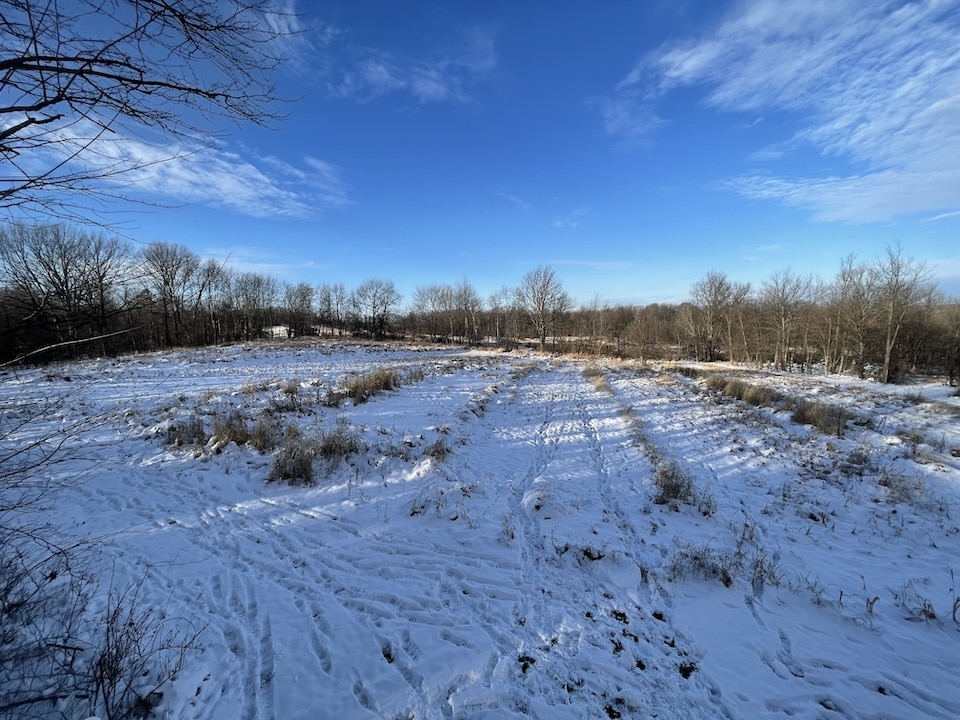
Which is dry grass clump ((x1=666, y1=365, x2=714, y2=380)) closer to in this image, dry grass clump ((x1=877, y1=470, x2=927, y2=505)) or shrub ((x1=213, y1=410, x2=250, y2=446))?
dry grass clump ((x1=877, y1=470, x2=927, y2=505))

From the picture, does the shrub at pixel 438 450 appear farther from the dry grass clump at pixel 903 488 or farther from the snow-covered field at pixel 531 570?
the dry grass clump at pixel 903 488

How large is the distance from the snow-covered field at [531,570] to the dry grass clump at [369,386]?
3.34m

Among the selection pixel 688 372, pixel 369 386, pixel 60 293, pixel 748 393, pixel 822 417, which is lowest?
pixel 688 372

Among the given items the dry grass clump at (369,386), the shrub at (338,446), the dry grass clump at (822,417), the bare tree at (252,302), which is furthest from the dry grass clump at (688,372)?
the bare tree at (252,302)

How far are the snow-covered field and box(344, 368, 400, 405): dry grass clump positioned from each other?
10.9 ft

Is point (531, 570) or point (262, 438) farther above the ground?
point (262, 438)

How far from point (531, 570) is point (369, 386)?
11.9 metres

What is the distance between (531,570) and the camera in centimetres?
498

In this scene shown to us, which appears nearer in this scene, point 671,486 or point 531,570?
point 531,570

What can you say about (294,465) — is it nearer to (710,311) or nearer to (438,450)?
(438,450)

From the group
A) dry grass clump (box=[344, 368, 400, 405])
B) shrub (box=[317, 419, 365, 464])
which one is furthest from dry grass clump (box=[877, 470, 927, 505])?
dry grass clump (box=[344, 368, 400, 405])

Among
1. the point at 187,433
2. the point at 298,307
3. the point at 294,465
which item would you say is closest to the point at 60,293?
the point at 294,465

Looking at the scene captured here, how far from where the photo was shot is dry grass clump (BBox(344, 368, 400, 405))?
14.3 metres

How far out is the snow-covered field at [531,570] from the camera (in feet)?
10.8
